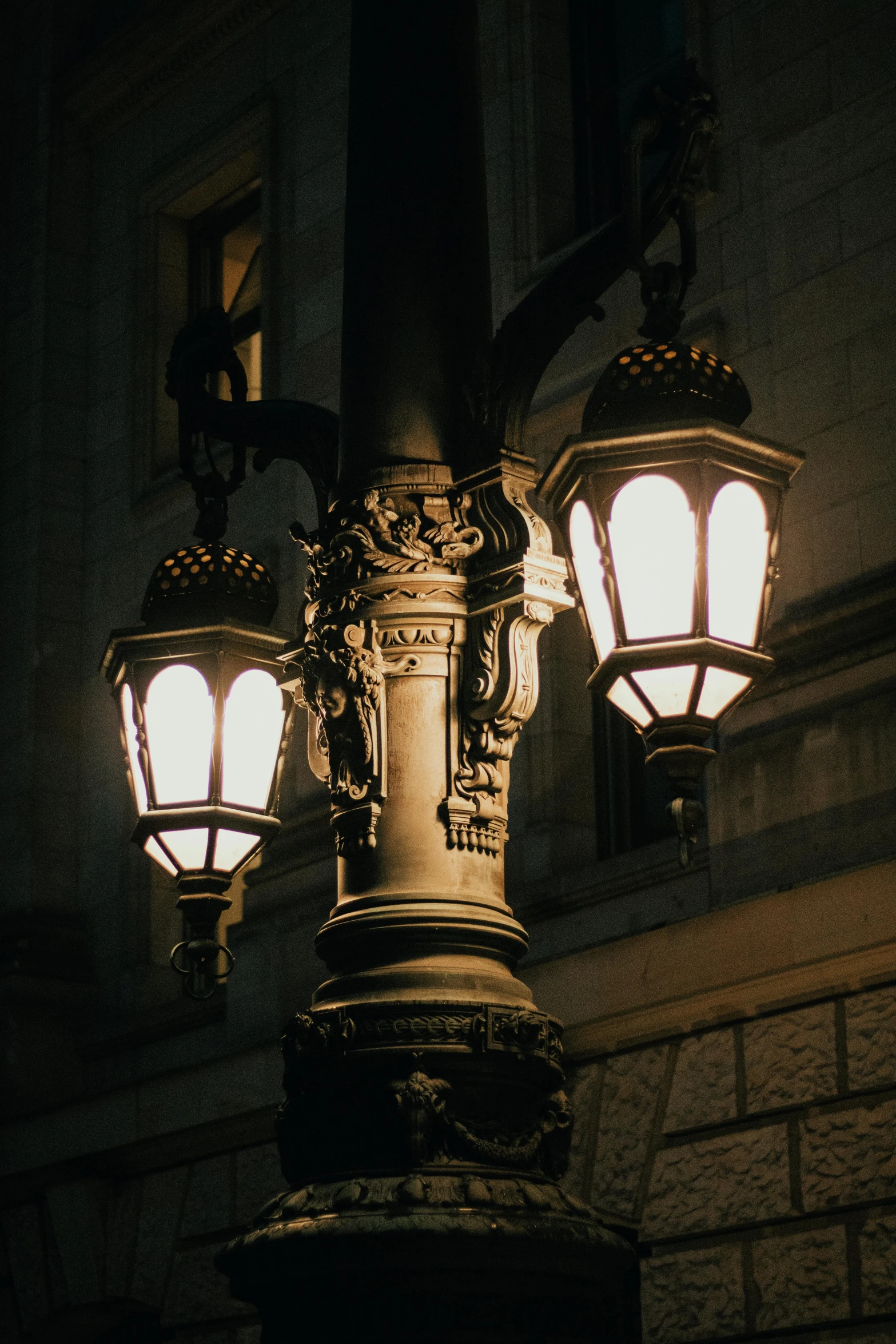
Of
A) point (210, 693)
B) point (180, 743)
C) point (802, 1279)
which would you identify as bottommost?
point (802, 1279)

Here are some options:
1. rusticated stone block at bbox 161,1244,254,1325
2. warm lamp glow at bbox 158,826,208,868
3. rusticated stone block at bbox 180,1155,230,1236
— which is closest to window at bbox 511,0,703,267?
rusticated stone block at bbox 180,1155,230,1236

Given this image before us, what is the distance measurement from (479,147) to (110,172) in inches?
595

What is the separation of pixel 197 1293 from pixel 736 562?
1041 centimetres

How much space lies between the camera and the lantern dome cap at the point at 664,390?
15.7 ft

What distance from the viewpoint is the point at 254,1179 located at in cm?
1354

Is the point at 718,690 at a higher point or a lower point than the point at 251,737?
lower

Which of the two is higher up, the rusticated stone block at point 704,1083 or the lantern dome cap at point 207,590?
the lantern dome cap at point 207,590

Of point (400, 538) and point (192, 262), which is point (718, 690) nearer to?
point (400, 538)

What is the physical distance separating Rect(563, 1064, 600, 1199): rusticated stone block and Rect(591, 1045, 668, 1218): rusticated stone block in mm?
77

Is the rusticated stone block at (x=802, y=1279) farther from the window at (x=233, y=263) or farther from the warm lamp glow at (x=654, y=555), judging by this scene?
the window at (x=233, y=263)

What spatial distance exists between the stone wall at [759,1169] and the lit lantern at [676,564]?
541 centimetres

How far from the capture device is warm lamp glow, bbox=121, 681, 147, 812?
5785 mm

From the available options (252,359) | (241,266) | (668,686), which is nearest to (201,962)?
(668,686)

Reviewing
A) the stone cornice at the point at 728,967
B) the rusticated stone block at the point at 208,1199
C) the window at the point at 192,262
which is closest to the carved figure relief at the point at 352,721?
the stone cornice at the point at 728,967
